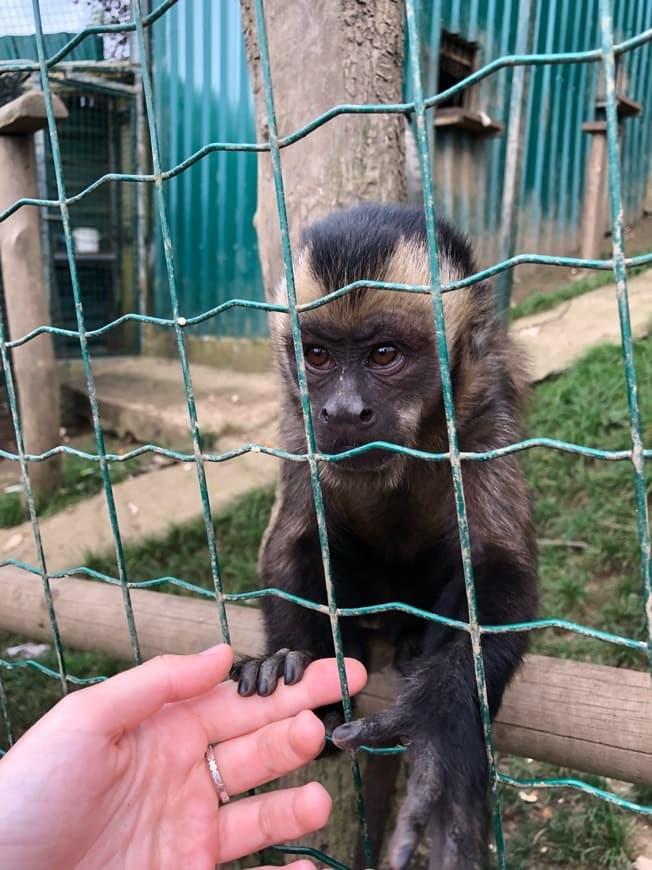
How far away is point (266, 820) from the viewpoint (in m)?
1.68

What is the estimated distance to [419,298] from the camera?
2.19 meters

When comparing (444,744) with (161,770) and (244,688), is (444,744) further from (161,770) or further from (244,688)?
(161,770)

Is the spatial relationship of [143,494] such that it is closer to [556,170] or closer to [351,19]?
[351,19]

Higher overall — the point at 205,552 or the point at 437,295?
the point at 437,295

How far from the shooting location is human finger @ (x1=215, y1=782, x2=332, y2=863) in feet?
5.37

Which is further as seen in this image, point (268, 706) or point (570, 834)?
point (570, 834)

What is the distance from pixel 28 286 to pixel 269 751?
4.65m

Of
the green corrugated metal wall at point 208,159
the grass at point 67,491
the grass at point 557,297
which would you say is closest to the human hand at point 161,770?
the grass at point 67,491

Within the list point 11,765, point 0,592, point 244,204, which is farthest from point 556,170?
point 11,765

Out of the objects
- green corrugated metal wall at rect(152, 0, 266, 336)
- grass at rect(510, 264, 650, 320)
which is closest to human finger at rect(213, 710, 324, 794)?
grass at rect(510, 264, 650, 320)

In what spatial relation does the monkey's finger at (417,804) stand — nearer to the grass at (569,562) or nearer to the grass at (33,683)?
the grass at (569,562)

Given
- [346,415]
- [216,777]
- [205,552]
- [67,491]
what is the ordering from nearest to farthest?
[216,777] → [346,415] → [205,552] → [67,491]

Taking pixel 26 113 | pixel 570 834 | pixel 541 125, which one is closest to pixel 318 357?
pixel 570 834

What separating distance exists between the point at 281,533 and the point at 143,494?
352 cm
